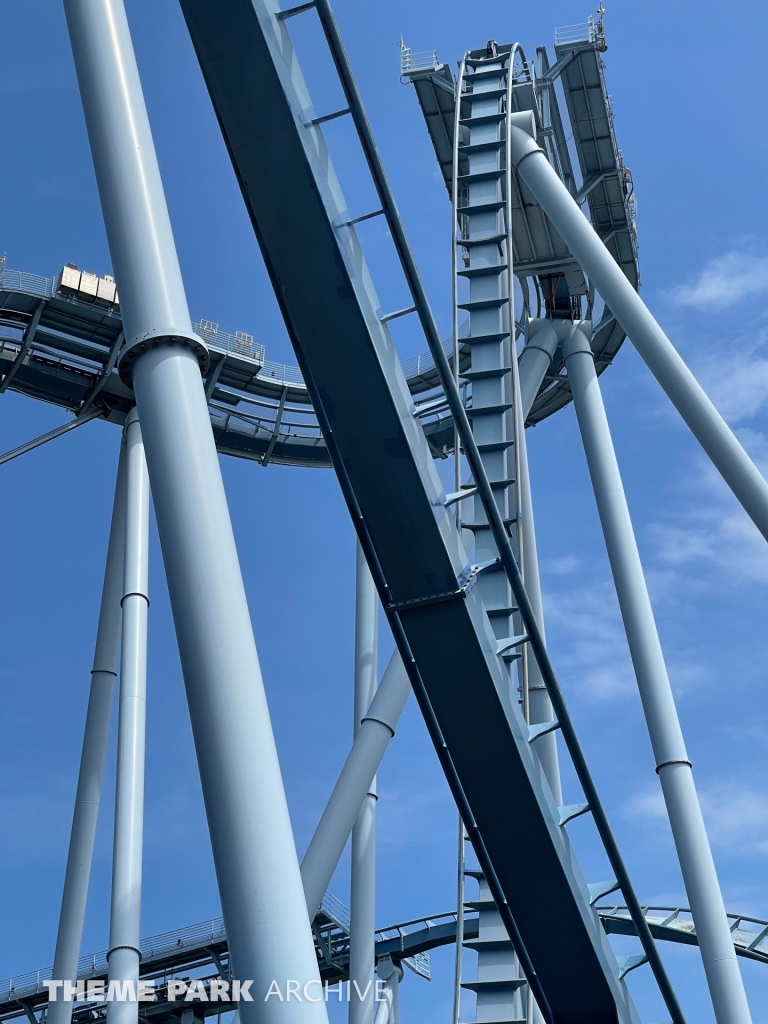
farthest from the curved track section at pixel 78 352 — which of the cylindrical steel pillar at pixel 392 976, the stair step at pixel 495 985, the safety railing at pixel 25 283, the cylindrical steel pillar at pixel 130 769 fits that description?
the cylindrical steel pillar at pixel 392 976

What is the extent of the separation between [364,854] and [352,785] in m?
4.09

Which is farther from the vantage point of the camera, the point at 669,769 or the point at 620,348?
the point at 620,348

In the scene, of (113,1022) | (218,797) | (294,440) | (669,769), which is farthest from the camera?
(294,440)

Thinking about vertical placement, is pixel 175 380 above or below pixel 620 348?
below

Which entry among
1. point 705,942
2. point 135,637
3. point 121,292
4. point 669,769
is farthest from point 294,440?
point 121,292

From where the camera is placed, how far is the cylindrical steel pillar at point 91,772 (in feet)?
49.0

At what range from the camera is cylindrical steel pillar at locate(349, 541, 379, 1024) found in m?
15.3

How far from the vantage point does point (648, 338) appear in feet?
39.0

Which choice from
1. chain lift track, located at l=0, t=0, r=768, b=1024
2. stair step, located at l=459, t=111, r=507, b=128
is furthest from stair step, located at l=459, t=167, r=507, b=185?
stair step, located at l=459, t=111, r=507, b=128

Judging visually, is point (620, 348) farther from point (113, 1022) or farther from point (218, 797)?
point (218, 797)

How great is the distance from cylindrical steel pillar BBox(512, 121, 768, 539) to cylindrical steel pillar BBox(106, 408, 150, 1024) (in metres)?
5.08

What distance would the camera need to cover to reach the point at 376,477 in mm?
7980

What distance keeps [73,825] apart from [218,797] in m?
11.6

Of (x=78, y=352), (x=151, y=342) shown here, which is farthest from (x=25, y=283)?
(x=151, y=342)
